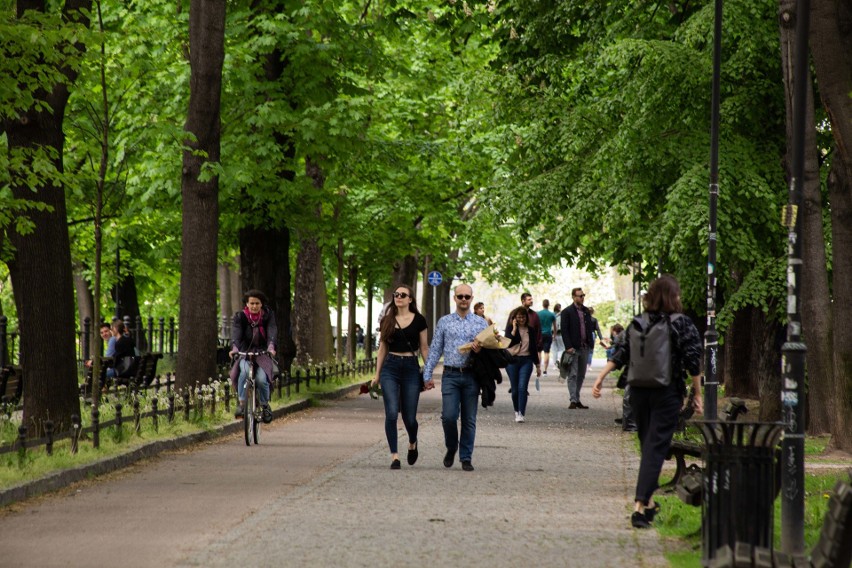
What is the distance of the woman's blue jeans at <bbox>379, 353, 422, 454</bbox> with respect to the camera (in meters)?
15.2

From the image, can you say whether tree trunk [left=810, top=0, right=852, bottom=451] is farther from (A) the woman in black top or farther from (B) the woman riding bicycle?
(B) the woman riding bicycle

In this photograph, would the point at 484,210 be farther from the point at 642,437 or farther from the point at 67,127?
the point at 642,437

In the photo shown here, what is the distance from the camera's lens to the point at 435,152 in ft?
117

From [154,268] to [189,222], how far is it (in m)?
23.0

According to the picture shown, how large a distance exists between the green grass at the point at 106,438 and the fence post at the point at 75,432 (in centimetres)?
9

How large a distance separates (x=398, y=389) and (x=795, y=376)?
263 inches

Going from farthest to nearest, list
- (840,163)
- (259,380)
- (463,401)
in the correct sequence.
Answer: (259,380), (840,163), (463,401)

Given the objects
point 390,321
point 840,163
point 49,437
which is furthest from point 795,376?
point 840,163

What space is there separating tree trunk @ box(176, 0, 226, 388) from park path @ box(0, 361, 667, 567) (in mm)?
3113

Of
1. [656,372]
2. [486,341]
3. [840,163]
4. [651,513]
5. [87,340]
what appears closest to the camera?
[656,372]

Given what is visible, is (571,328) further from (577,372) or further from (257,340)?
(257,340)

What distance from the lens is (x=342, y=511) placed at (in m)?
11.5

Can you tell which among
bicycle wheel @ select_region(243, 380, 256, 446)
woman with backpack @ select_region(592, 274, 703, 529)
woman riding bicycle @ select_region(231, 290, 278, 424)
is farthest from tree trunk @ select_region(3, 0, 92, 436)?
woman with backpack @ select_region(592, 274, 703, 529)

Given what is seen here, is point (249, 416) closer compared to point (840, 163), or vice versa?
point (840, 163)
